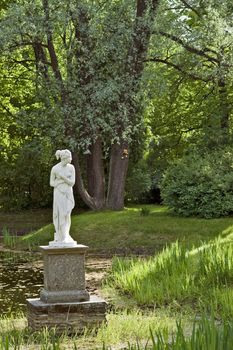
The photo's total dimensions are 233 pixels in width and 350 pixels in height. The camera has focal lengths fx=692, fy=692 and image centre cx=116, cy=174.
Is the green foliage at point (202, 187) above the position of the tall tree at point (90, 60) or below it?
below

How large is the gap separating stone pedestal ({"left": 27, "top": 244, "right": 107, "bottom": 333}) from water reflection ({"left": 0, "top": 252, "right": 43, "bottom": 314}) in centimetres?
138

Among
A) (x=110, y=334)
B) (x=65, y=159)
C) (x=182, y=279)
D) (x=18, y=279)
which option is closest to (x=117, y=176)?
(x=18, y=279)

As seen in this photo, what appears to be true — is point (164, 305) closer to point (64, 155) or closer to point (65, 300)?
point (65, 300)

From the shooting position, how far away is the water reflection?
11.0m

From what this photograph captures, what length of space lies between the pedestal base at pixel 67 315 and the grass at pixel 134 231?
29.0 feet

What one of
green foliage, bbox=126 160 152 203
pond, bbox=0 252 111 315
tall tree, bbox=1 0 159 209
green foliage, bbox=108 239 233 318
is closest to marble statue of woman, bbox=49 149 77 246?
pond, bbox=0 252 111 315

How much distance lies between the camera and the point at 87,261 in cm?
1633

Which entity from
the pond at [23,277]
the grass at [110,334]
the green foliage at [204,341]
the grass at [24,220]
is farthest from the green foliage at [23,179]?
the green foliage at [204,341]

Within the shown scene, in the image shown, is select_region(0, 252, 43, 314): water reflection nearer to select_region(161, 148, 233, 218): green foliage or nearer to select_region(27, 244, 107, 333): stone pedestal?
select_region(27, 244, 107, 333): stone pedestal

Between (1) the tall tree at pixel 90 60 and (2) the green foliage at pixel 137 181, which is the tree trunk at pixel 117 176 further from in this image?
(2) the green foliage at pixel 137 181

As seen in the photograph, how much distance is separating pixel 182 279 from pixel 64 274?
2.30 m

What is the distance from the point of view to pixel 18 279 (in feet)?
43.9

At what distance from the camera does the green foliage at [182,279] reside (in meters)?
10.4

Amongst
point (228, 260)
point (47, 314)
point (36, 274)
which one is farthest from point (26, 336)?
point (36, 274)
